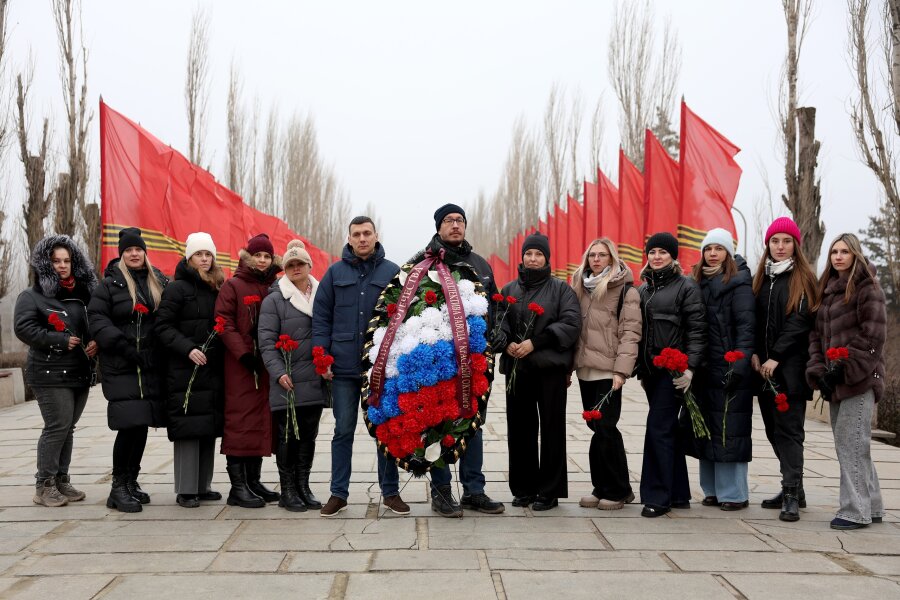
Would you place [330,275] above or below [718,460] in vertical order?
above

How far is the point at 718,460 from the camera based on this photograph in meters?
5.69

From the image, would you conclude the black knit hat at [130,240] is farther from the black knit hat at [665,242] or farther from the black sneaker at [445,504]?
the black knit hat at [665,242]

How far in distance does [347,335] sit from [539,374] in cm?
137

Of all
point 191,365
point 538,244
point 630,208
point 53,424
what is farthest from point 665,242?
point 630,208

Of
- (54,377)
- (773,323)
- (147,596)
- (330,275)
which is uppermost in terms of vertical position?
(330,275)

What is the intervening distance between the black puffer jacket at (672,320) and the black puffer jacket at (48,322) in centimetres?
406

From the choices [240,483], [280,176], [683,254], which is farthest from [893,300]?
[240,483]

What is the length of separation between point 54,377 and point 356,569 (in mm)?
2911

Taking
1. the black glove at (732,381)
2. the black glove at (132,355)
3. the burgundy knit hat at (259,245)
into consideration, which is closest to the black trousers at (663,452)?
the black glove at (732,381)

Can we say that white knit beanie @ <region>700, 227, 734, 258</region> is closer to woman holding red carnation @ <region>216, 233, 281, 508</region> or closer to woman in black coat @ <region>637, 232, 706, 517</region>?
woman in black coat @ <region>637, 232, 706, 517</region>

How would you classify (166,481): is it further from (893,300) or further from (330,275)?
(893,300)

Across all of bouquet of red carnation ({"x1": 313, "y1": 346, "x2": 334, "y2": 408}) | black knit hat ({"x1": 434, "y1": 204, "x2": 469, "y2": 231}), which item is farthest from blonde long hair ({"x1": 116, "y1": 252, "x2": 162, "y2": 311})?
black knit hat ({"x1": 434, "y1": 204, "x2": 469, "y2": 231})

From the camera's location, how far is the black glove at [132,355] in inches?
224

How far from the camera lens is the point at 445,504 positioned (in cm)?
549
